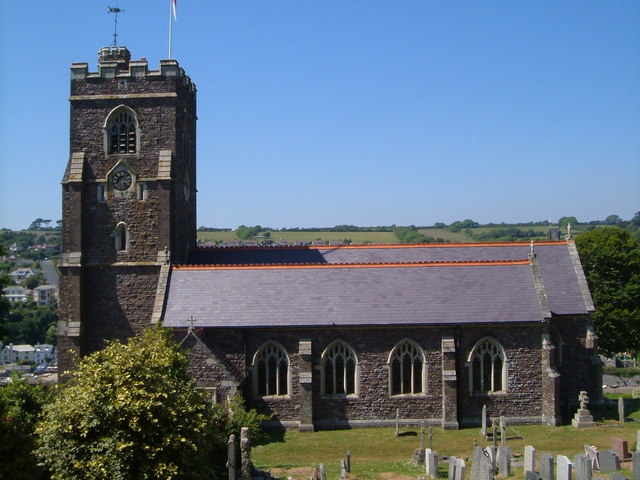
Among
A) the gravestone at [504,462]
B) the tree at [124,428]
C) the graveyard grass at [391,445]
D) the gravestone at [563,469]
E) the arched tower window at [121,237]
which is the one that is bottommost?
the graveyard grass at [391,445]

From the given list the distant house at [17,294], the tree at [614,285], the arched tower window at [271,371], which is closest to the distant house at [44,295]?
the distant house at [17,294]

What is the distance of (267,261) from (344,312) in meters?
7.87

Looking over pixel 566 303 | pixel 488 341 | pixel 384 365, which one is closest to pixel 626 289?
pixel 566 303

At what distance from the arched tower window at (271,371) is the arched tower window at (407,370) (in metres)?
4.70

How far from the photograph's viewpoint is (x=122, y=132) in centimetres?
3888

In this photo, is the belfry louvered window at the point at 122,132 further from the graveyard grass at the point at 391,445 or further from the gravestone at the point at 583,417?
the gravestone at the point at 583,417

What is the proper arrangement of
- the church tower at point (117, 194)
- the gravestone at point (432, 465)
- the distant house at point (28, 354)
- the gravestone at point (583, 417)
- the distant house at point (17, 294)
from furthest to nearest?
the distant house at point (17, 294)
the distant house at point (28, 354)
the church tower at point (117, 194)
the gravestone at point (583, 417)
the gravestone at point (432, 465)

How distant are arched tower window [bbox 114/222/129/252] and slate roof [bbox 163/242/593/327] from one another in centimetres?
337

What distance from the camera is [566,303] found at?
1469 inches

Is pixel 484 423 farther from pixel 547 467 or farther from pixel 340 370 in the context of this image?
pixel 547 467

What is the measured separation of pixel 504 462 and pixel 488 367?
10064 mm

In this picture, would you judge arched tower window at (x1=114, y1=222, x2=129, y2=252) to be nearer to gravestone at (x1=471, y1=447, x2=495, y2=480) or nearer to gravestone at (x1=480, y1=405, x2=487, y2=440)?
gravestone at (x1=480, y1=405, x2=487, y2=440)

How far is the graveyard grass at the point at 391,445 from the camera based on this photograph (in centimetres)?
2739

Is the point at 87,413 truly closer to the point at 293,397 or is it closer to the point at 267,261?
the point at 293,397
